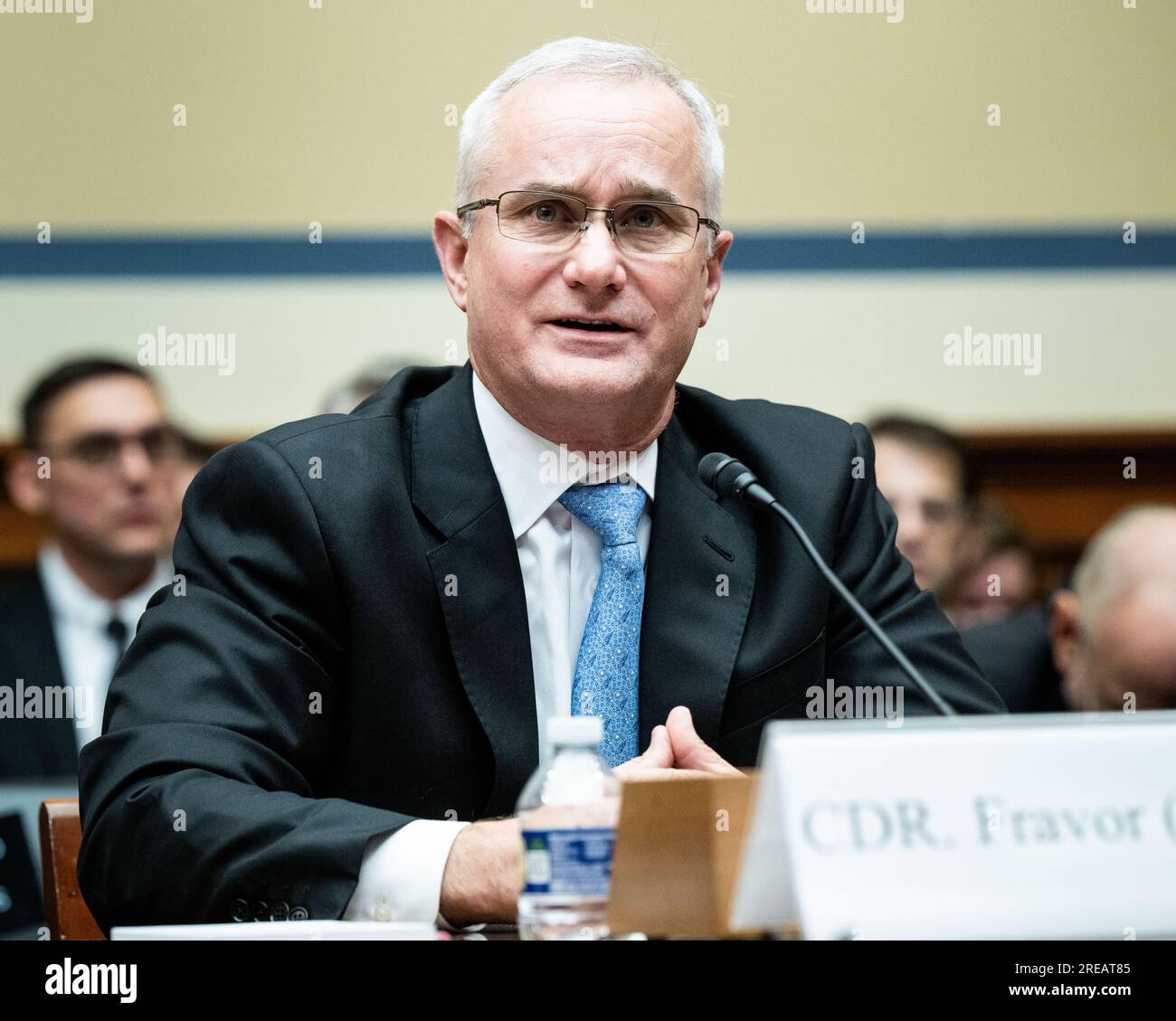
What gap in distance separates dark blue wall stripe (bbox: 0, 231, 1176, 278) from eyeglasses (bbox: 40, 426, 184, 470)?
1.92 ft

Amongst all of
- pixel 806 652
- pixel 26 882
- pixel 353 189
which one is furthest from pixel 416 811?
pixel 353 189

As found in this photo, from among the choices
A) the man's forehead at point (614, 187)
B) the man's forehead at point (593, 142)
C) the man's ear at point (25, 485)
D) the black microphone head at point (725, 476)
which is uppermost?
the man's forehead at point (593, 142)

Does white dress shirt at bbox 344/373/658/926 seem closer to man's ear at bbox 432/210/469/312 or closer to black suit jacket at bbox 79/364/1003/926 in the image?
Answer: black suit jacket at bbox 79/364/1003/926

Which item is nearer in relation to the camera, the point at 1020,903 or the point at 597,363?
the point at 1020,903

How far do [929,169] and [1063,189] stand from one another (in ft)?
1.47

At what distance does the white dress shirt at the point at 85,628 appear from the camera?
14.6 feet

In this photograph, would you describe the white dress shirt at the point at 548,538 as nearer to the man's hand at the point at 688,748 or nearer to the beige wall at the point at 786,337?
the man's hand at the point at 688,748

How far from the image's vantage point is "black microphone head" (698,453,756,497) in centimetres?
186

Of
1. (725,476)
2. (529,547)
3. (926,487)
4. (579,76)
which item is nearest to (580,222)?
(579,76)

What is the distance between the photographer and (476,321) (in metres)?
2.40

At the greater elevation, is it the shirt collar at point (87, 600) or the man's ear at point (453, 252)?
the man's ear at point (453, 252)

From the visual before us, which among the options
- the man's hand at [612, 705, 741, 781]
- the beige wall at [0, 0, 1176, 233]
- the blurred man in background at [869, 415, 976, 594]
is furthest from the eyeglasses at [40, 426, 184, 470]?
the man's hand at [612, 705, 741, 781]

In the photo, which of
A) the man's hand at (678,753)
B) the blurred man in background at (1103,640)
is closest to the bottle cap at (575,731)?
the man's hand at (678,753)
